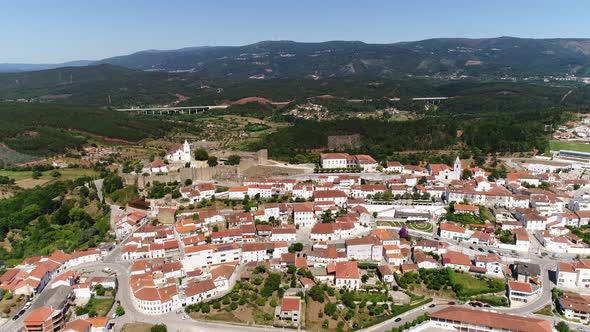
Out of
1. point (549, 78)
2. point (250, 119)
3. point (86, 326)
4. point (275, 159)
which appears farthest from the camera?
point (549, 78)

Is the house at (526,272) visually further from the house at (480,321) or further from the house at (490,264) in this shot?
the house at (480,321)

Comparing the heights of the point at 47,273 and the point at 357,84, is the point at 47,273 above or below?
below

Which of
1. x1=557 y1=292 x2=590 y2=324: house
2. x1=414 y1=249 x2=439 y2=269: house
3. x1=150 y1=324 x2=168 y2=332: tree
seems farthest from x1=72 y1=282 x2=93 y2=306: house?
x1=557 y1=292 x2=590 y2=324: house

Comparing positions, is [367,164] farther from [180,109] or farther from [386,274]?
[180,109]

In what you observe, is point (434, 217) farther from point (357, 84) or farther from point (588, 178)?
point (357, 84)

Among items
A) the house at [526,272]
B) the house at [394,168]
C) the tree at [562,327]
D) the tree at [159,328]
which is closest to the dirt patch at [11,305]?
the tree at [159,328]

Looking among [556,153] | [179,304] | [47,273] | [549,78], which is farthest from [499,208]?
[549,78]

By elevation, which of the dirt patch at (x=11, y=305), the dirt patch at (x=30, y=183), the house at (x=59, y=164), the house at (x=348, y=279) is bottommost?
the dirt patch at (x=11, y=305)
